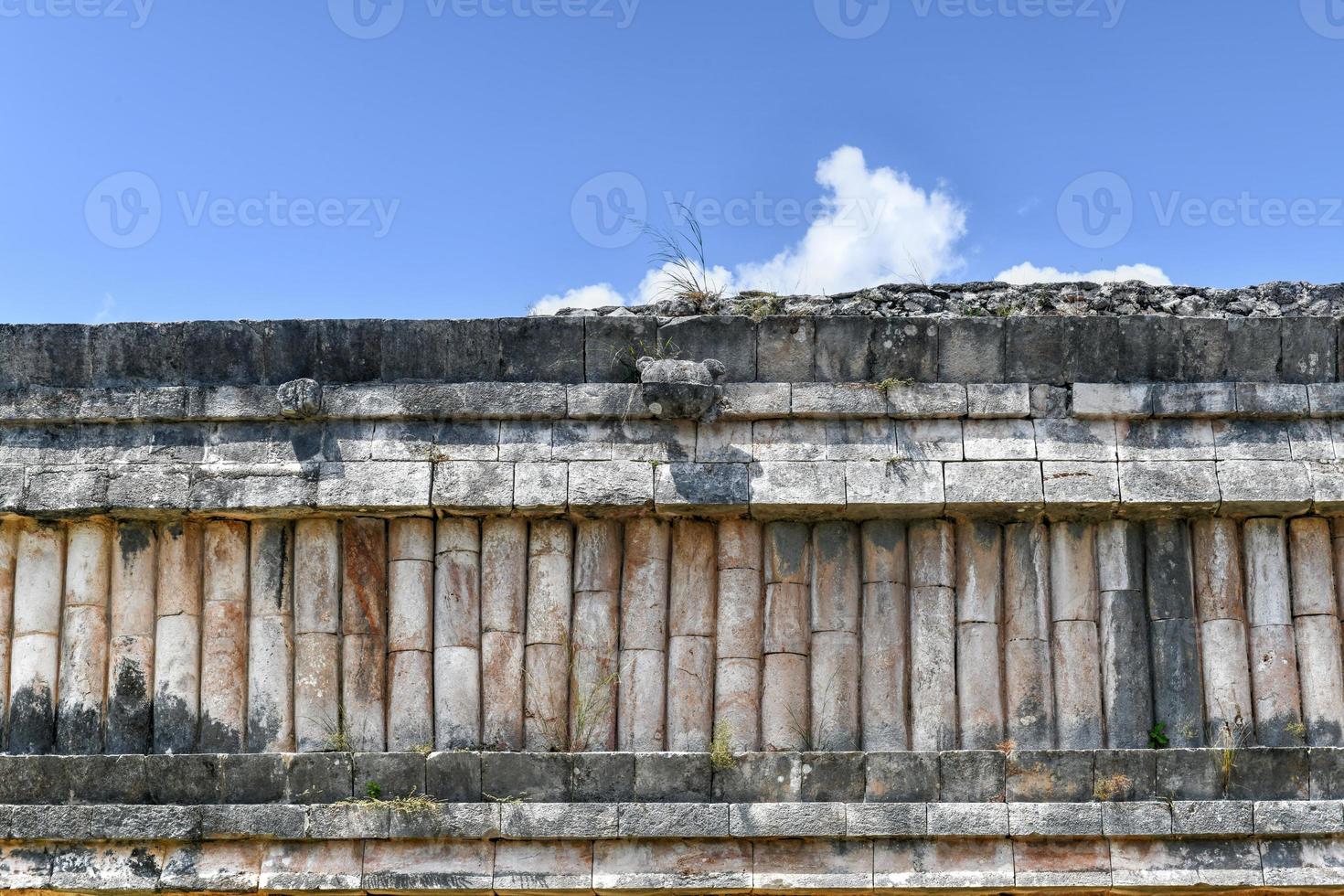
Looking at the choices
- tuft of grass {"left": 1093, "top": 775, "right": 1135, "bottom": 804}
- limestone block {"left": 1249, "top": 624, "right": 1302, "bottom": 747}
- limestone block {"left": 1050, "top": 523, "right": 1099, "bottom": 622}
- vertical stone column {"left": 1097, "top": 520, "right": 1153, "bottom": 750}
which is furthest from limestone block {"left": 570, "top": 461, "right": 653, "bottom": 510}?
limestone block {"left": 1249, "top": 624, "right": 1302, "bottom": 747}

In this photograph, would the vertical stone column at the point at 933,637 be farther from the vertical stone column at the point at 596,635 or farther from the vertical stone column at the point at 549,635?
the vertical stone column at the point at 549,635

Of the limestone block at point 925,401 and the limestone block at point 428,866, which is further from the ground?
the limestone block at point 925,401

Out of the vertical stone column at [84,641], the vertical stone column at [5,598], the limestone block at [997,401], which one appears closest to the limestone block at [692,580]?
the limestone block at [997,401]

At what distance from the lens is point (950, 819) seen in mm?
9086

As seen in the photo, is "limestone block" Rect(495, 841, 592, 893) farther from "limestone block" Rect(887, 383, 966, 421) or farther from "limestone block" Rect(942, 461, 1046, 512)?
"limestone block" Rect(887, 383, 966, 421)

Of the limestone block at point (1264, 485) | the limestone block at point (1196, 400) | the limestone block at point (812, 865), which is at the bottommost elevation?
the limestone block at point (812, 865)

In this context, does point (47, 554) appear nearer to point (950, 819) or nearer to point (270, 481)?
point (270, 481)

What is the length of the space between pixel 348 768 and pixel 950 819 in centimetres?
437

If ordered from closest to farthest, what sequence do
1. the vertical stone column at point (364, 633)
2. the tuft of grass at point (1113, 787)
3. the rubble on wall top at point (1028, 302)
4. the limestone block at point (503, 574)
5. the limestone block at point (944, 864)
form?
the limestone block at point (944, 864), the tuft of grass at point (1113, 787), the vertical stone column at point (364, 633), the limestone block at point (503, 574), the rubble on wall top at point (1028, 302)

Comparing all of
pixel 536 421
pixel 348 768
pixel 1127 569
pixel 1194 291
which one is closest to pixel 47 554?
pixel 348 768

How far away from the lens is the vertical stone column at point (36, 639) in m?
9.80

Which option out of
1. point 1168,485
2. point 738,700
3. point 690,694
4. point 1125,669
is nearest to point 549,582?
point 690,694

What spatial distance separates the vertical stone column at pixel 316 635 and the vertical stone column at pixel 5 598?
7.47 ft

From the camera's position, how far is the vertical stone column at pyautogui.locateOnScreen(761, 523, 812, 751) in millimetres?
9570
